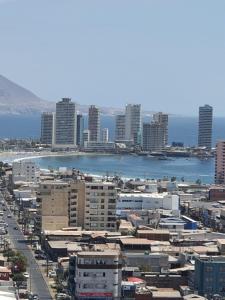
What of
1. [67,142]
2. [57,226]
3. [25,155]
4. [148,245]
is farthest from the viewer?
[67,142]

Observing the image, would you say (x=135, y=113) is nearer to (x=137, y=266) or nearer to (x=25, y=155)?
(x=25, y=155)

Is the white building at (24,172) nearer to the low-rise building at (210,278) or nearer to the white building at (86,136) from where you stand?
the low-rise building at (210,278)

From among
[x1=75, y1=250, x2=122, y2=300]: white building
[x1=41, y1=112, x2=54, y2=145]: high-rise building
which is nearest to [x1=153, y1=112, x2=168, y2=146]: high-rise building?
[x1=41, y1=112, x2=54, y2=145]: high-rise building

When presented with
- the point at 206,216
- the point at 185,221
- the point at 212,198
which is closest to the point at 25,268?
the point at 185,221

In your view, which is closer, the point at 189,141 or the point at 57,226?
the point at 57,226

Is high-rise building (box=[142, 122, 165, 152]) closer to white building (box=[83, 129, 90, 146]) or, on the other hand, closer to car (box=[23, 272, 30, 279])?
white building (box=[83, 129, 90, 146])
